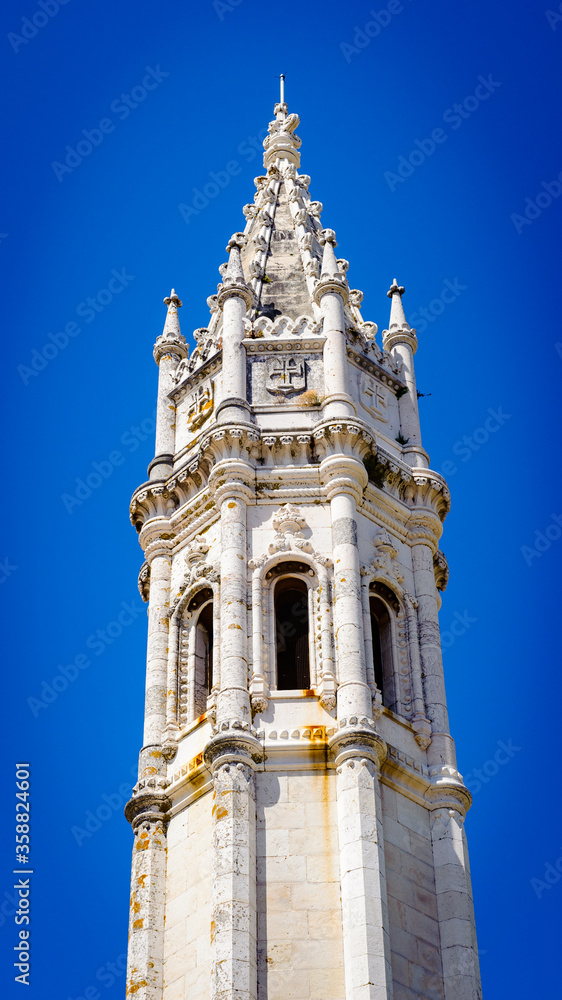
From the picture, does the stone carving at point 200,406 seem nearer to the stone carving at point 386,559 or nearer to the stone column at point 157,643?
the stone column at point 157,643

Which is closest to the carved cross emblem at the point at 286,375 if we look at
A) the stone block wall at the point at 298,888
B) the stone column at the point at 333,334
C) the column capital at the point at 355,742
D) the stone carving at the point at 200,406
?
the stone column at the point at 333,334

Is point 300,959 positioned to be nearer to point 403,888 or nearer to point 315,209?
point 403,888

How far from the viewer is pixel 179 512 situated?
3853 cm

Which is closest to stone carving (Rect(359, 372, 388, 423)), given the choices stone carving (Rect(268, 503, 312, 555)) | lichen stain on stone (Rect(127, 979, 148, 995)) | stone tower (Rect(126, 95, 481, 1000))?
stone tower (Rect(126, 95, 481, 1000))

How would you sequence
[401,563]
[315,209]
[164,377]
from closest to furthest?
1. [401,563]
2. [164,377]
3. [315,209]

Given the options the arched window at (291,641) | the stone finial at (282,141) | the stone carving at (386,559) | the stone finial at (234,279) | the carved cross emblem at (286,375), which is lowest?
the arched window at (291,641)

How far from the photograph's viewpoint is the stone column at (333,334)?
38.2 m

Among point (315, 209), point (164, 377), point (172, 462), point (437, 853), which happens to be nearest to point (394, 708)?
point (437, 853)

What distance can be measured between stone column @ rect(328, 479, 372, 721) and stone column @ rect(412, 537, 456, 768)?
2159 mm

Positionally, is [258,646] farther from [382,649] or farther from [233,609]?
[382,649]

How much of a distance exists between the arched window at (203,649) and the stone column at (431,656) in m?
4.30

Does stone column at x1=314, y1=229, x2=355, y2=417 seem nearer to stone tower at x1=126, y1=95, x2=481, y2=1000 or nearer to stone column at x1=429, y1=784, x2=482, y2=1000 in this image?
stone tower at x1=126, y1=95, x2=481, y2=1000

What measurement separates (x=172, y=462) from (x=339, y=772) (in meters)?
9.93

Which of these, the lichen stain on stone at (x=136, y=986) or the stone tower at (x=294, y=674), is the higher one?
the stone tower at (x=294, y=674)
